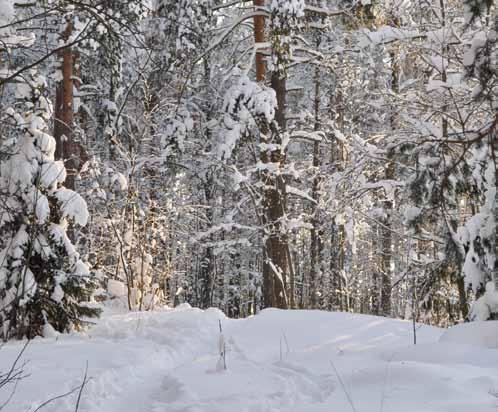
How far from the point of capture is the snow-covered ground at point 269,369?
2.98 m

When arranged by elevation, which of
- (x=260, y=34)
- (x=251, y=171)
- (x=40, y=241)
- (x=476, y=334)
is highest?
(x=260, y=34)

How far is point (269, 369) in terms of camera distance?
12.8ft

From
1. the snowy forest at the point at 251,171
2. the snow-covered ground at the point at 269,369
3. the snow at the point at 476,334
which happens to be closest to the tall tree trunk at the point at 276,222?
the snowy forest at the point at 251,171

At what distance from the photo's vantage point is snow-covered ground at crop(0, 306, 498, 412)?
2977 mm

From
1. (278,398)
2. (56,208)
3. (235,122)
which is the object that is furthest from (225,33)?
(278,398)

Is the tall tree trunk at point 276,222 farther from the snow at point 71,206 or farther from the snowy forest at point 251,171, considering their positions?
the snow at point 71,206

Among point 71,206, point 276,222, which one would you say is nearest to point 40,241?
point 71,206

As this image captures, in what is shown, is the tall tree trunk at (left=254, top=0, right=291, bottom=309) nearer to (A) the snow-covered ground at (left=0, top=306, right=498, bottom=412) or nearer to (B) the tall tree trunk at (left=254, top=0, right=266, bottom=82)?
(B) the tall tree trunk at (left=254, top=0, right=266, bottom=82)

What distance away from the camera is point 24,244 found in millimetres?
5777

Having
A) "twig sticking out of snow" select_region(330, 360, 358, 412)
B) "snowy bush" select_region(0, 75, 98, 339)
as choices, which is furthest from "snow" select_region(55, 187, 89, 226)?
"twig sticking out of snow" select_region(330, 360, 358, 412)

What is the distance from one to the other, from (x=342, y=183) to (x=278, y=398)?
20.3 feet

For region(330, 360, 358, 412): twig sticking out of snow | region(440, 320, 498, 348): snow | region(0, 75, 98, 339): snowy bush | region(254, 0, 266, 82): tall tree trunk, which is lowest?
region(330, 360, 358, 412): twig sticking out of snow

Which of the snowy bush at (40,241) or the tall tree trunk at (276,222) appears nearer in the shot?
the snowy bush at (40,241)

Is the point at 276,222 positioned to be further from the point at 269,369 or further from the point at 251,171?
the point at 269,369
